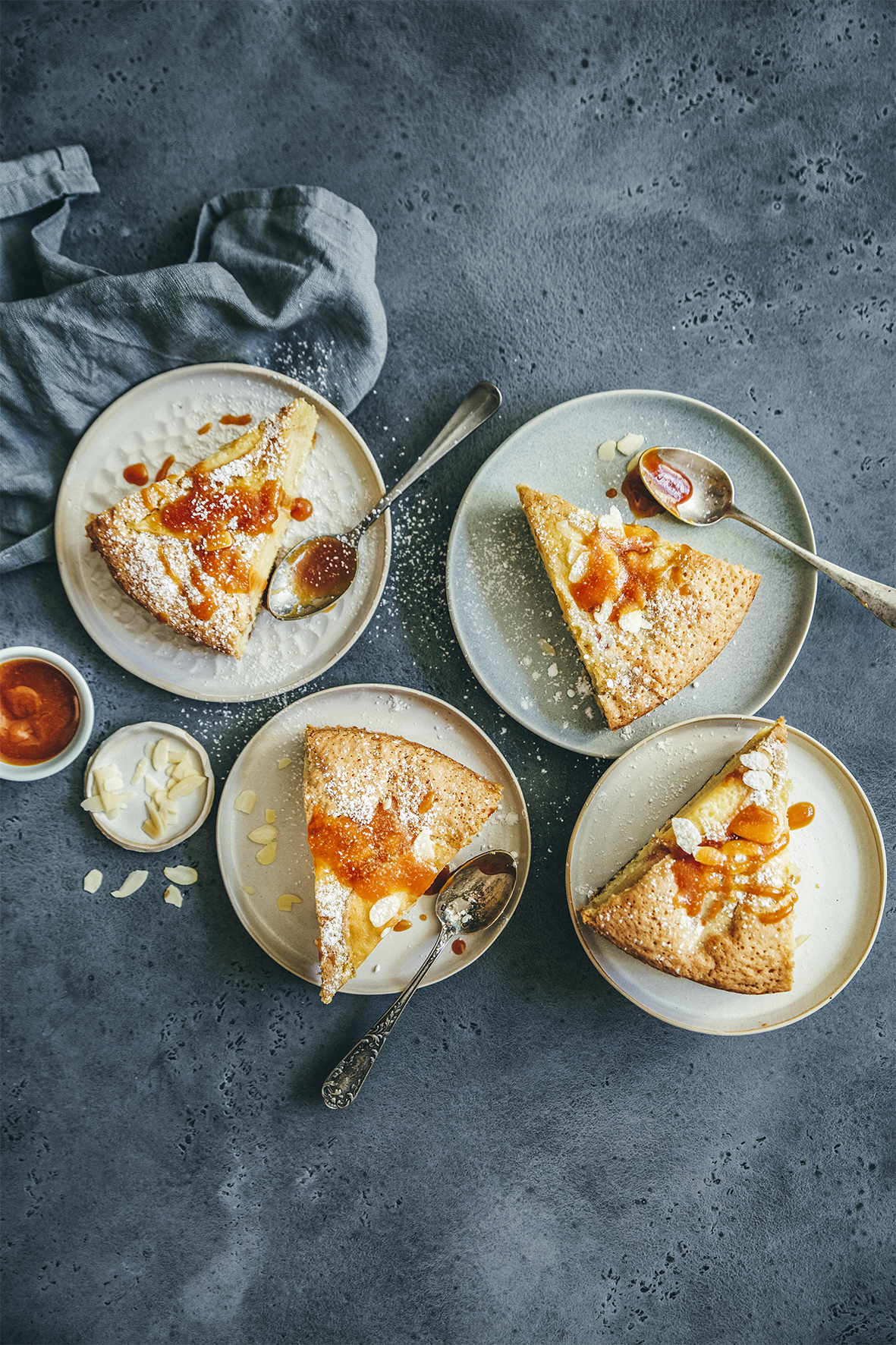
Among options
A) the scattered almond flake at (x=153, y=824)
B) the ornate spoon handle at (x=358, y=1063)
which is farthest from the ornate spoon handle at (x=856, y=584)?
the scattered almond flake at (x=153, y=824)

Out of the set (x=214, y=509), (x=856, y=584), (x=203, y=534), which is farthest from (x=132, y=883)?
(x=856, y=584)

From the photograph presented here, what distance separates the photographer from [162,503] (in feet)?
9.39

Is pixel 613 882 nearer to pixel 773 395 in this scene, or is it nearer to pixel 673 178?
pixel 773 395

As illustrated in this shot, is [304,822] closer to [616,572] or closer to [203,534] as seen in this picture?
[203,534]

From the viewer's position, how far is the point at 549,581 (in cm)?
313

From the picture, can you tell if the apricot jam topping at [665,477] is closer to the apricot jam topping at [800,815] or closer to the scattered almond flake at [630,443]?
the scattered almond flake at [630,443]

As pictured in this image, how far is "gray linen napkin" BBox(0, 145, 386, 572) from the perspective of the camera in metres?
2.90

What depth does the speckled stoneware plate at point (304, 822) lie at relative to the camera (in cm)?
303

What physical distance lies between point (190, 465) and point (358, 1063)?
2.52 meters

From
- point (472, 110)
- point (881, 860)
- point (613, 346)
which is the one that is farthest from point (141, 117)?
point (881, 860)

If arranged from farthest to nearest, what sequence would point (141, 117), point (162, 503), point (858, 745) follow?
1. point (858, 745)
2. point (141, 117)
3. point (162, 503)

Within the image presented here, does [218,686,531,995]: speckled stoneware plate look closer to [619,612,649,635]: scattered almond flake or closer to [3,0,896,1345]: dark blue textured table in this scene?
[3,0,896,1345]: dark blue textured table

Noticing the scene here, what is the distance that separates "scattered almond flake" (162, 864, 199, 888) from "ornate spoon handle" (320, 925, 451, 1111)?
97 centimetres

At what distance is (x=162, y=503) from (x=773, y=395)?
→ 2.61 meters
